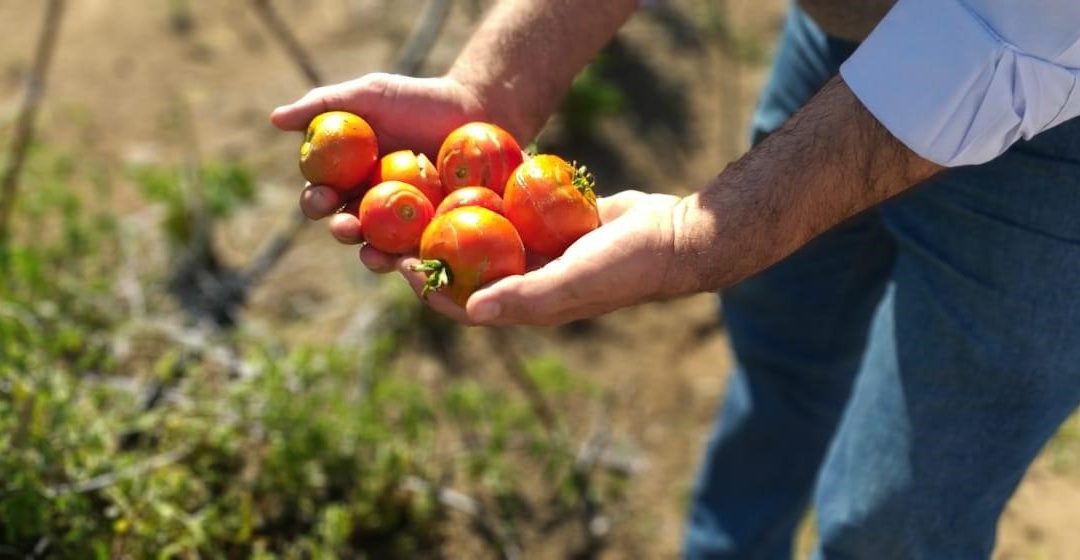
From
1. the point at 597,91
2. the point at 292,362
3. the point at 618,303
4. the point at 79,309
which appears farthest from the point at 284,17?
the point at 618,303

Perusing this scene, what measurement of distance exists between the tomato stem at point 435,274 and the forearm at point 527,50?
41 centimetres

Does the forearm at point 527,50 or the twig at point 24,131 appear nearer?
the forearm at point 527,50

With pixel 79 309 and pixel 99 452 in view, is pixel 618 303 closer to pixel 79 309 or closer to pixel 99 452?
pixel 99 452

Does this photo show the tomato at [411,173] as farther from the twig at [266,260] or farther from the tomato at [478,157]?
the twig at [266,260]

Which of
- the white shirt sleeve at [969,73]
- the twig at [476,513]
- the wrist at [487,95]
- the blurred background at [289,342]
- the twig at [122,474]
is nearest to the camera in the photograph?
the white shirt sleeve at [969,73]

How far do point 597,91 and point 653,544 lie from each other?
5.54 ft

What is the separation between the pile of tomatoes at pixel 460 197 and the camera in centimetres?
155

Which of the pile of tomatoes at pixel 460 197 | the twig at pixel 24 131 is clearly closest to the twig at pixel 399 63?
the twig at pixel 24 131

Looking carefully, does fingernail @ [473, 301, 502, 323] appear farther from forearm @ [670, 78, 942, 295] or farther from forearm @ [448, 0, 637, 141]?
forearm @ [448, 0, 637, 141]

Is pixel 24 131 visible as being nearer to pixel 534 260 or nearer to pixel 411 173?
pixel 411 173

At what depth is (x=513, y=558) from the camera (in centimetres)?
256

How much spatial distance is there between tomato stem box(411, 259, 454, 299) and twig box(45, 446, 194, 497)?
2.93 ft

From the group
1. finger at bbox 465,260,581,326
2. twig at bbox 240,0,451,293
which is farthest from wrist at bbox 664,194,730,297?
twig at bbox 240,0,451,293

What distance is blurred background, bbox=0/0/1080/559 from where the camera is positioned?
88.2 inches
